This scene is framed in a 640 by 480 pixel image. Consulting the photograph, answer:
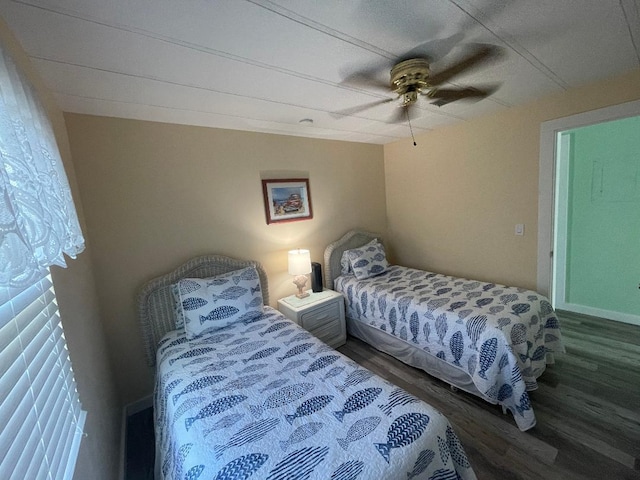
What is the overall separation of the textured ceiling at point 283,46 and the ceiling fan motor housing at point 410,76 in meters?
0.05

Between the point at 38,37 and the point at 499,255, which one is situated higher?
the point at 38,37

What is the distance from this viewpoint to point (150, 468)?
1661 millimetres

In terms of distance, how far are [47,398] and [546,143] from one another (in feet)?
11.3

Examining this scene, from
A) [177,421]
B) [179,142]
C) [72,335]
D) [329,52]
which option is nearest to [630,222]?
[329,52]

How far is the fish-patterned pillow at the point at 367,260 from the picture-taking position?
303 cm

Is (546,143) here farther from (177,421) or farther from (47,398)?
(47,398)

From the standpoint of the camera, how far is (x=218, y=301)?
2057 millimetres

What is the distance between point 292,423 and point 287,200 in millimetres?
2042

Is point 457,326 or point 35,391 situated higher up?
point 35,391

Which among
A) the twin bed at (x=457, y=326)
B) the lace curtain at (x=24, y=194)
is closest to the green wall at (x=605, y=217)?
the twin bed at (x=457, y=326)

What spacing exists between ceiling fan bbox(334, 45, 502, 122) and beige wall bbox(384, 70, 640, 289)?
737 millimetres

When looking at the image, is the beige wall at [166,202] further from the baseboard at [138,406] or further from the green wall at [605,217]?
the green wall at [605,217]

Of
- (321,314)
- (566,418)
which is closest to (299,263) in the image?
(321,314)

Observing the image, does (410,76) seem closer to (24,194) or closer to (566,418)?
(24,194)
